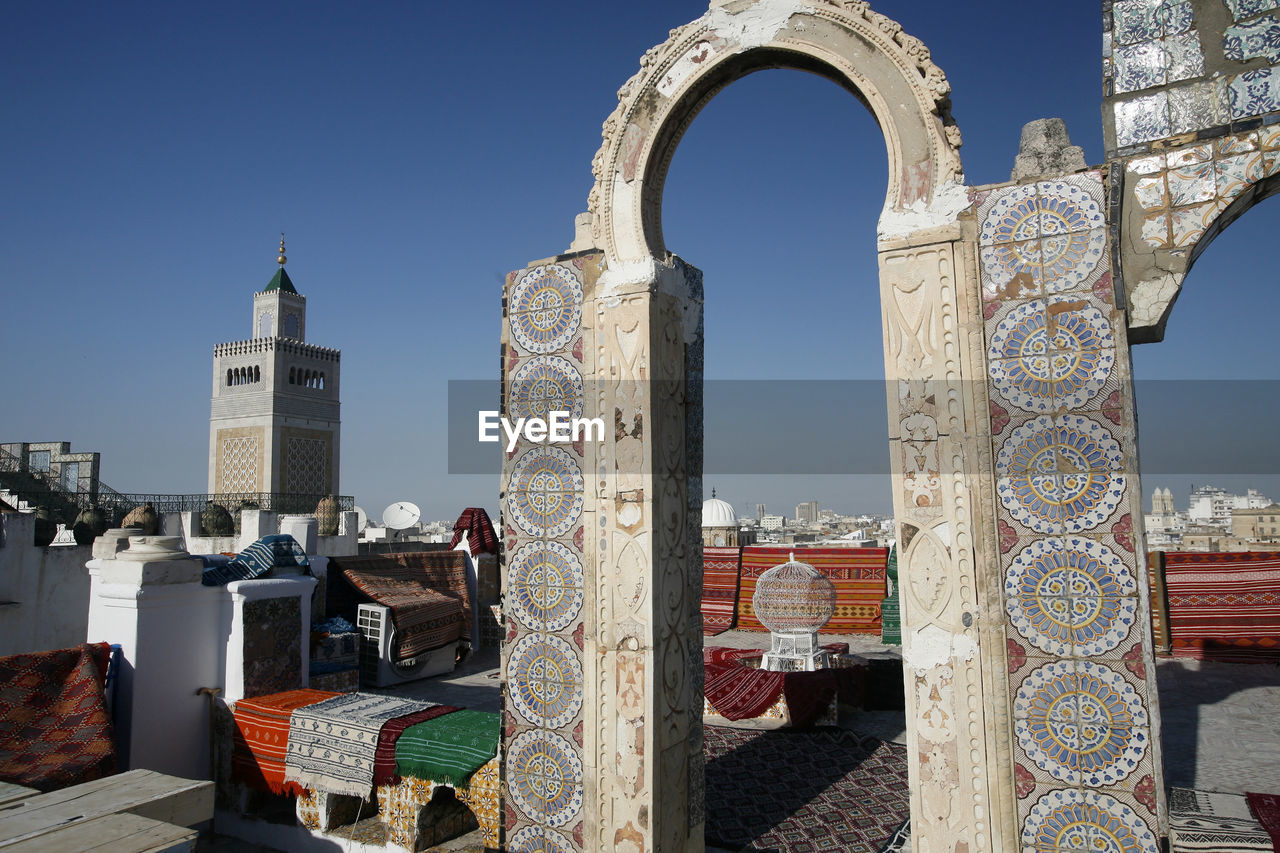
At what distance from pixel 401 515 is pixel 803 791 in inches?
561

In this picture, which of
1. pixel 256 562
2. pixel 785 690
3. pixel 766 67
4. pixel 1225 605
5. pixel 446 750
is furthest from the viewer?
pixel 1225 605

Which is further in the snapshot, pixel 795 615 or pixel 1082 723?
pixel 795 615

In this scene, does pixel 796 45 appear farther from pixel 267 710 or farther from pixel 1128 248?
pixel 267 710

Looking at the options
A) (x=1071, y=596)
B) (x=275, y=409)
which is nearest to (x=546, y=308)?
(x=1071, y=596)

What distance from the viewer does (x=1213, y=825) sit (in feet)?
7.86

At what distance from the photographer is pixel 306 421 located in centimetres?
2984

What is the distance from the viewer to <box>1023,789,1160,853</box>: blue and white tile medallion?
219 centimetres

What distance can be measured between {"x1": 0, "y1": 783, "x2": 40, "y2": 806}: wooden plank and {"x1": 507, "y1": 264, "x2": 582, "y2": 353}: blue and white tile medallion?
2206 mm

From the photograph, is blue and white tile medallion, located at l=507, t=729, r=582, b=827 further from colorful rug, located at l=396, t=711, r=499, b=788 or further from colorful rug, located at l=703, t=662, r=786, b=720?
colorful rug, located at l=703, t=662, r=786, b=720

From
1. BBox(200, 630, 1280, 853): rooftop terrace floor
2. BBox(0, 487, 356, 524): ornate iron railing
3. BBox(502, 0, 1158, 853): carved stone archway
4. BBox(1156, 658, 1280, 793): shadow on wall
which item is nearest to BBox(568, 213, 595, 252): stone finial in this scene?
BBox(502, 0, 1158, 853): carved stone archway

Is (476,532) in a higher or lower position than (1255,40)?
lower

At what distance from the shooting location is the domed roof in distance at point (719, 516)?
50.9 ft

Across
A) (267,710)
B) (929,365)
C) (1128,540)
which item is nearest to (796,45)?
(929,365)

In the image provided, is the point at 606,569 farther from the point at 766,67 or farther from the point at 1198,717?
the point at 1198,717
